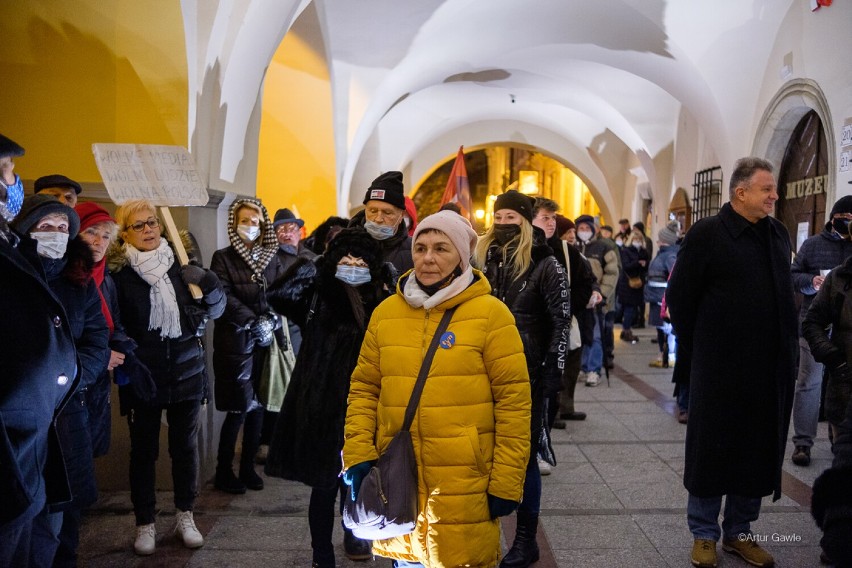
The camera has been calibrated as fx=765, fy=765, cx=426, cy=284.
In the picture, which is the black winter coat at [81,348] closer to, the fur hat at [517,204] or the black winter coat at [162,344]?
the black winter coat at [162,344]

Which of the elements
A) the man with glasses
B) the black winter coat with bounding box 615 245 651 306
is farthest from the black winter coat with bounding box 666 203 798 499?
the black winter coat with bounding box 615 245 651 306

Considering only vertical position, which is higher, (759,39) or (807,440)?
(759,39)

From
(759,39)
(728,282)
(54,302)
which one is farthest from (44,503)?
(759,39)

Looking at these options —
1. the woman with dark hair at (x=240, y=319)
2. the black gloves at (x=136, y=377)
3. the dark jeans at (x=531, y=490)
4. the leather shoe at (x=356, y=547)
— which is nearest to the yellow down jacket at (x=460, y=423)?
the dark jeans at (x=531, y=490)

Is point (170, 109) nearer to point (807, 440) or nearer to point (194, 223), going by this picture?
point (194, 223)

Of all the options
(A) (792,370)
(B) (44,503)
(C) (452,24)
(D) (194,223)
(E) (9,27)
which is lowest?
(B) (44,503)

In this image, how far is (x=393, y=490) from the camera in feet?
7.85

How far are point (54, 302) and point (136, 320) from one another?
1.56m

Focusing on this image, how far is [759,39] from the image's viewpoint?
30.4 ft

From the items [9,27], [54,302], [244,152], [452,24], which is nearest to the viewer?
[54,302]

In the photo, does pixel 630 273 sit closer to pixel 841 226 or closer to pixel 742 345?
pixel 841 226

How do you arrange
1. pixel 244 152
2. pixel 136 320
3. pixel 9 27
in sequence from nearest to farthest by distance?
pixel 136 320 → pixel 9 27 → pixel 244 152

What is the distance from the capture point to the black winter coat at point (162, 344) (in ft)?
12.5

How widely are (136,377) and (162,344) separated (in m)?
0.25
